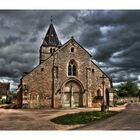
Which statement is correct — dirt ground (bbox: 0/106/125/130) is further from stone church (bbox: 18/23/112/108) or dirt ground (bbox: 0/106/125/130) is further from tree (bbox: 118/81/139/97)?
tree (bbox: 118/81/139/97)

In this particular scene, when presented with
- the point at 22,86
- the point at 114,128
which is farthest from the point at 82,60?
the point at 114,128

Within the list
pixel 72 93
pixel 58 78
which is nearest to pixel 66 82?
pixel 58 78

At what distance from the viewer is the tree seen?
14872 millimetres

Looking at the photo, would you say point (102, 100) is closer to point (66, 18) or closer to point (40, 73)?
point (40, 73)

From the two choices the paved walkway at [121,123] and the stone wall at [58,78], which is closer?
the paved walkway at [121,123]

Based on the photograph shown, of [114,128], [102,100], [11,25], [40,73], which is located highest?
[11,25]

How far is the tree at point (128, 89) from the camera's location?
1487 centimetres

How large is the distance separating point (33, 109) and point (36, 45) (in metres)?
4.38

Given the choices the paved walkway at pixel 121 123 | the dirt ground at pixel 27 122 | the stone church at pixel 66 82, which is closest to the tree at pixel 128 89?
the paved walkway at pixel 121 123

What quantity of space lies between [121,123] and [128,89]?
2.98 m

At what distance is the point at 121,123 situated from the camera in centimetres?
1301

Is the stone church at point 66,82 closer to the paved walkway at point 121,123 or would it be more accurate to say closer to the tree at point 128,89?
the tree at point 128,89

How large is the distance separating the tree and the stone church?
2203 mm
